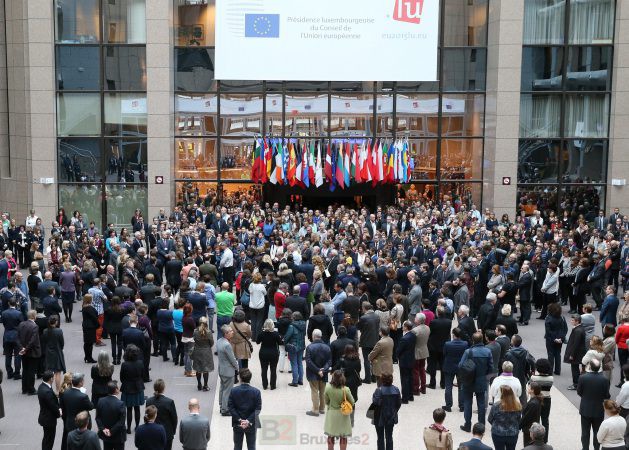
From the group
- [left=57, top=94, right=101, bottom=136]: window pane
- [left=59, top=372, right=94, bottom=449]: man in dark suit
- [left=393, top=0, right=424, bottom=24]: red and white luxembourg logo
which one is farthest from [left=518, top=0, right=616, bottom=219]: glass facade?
[left=59, top=372, right=94, bottom=449]: man in dark suit

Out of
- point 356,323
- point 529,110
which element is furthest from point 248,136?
point 356,323

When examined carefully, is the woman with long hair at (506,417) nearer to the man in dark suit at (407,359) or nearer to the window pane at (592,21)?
the man in dark suit at (407,359)

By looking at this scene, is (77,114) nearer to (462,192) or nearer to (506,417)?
(462,192)

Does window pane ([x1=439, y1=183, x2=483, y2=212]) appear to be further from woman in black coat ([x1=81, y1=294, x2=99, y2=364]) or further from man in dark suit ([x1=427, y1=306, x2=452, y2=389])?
woman in black coat ([x1=81, y1=294, x2=99, y2=364])

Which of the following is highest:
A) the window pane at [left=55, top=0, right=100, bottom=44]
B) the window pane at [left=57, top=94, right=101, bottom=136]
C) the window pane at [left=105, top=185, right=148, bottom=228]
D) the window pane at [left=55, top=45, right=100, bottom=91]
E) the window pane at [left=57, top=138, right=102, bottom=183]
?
the window pane at [left=55, top=0, right=100, bottom=44]

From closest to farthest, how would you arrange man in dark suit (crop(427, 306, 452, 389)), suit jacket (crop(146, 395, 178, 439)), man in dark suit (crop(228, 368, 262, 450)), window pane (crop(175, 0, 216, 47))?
suit jacket (crop(146, 395, 178, 439)) < man in dark suit (crop(228, 368, 262, 450)) < man in dark suit (crop(427, 306, 452, 389)) < window pane (crop(175, 0, 216, 47))

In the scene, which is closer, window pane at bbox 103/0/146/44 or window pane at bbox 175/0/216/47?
window pane at bbox 103/0/146/44

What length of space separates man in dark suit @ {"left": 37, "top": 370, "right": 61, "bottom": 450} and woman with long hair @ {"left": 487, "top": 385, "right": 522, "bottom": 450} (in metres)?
6.53

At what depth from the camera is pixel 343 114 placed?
34.5m

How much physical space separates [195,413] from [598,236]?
54.4 ft

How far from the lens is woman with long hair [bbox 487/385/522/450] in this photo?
13.2m

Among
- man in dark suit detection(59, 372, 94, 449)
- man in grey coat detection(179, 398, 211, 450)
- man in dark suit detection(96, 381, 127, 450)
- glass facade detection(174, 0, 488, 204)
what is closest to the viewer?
man in grey coat detection(179, 398, 211, 450)

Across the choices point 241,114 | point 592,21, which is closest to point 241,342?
point 241,114

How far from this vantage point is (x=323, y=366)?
1550cm
